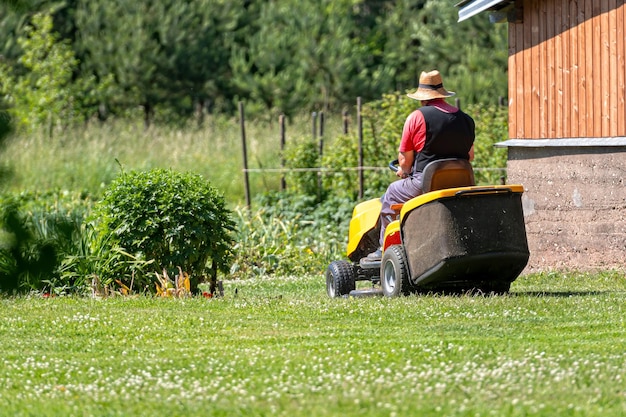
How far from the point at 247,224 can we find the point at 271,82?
22219 millimetres

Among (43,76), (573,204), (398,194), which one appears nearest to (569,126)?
(573,204)

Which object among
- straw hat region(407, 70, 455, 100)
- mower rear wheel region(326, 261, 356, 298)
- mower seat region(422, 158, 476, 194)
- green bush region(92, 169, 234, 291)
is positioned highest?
straw hat region(407, 70, 455, 100)

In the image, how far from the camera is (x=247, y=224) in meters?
16.9

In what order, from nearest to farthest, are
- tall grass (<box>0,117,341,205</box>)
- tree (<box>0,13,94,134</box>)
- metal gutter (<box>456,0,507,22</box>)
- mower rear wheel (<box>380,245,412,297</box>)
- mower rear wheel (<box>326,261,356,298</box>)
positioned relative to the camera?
mower rear wheel (<box>380,245,412,297</box>)
mower rear wheel (<box>326,261,356,298</box>)
metal gutter (<box>456,0,507,22</box>)
tall grass (<box>0,117,341,205</box>)
tree (<box>0,13,94,134</box>)

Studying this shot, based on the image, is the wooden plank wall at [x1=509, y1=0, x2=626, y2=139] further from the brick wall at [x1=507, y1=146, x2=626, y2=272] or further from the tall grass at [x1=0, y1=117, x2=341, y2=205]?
the tall grass at [x1=0, y1=117, x2=341, y2=205]

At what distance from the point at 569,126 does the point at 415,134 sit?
426 cm

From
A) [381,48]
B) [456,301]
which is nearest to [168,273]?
[456,301]

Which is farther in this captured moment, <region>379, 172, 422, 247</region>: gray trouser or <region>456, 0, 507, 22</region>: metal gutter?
<region>456, 0, 507, 22</region>: metal gutter

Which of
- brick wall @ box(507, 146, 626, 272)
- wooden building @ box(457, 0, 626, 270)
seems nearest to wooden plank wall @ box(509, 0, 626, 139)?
wooden building @ box(457, 0, 626, 270)

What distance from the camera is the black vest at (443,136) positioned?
998cm

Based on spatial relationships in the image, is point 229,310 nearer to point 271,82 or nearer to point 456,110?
point 456,110

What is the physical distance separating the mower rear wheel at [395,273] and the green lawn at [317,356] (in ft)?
1.01

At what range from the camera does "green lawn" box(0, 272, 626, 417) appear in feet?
18.6

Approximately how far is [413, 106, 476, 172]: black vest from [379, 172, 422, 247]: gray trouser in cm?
12
